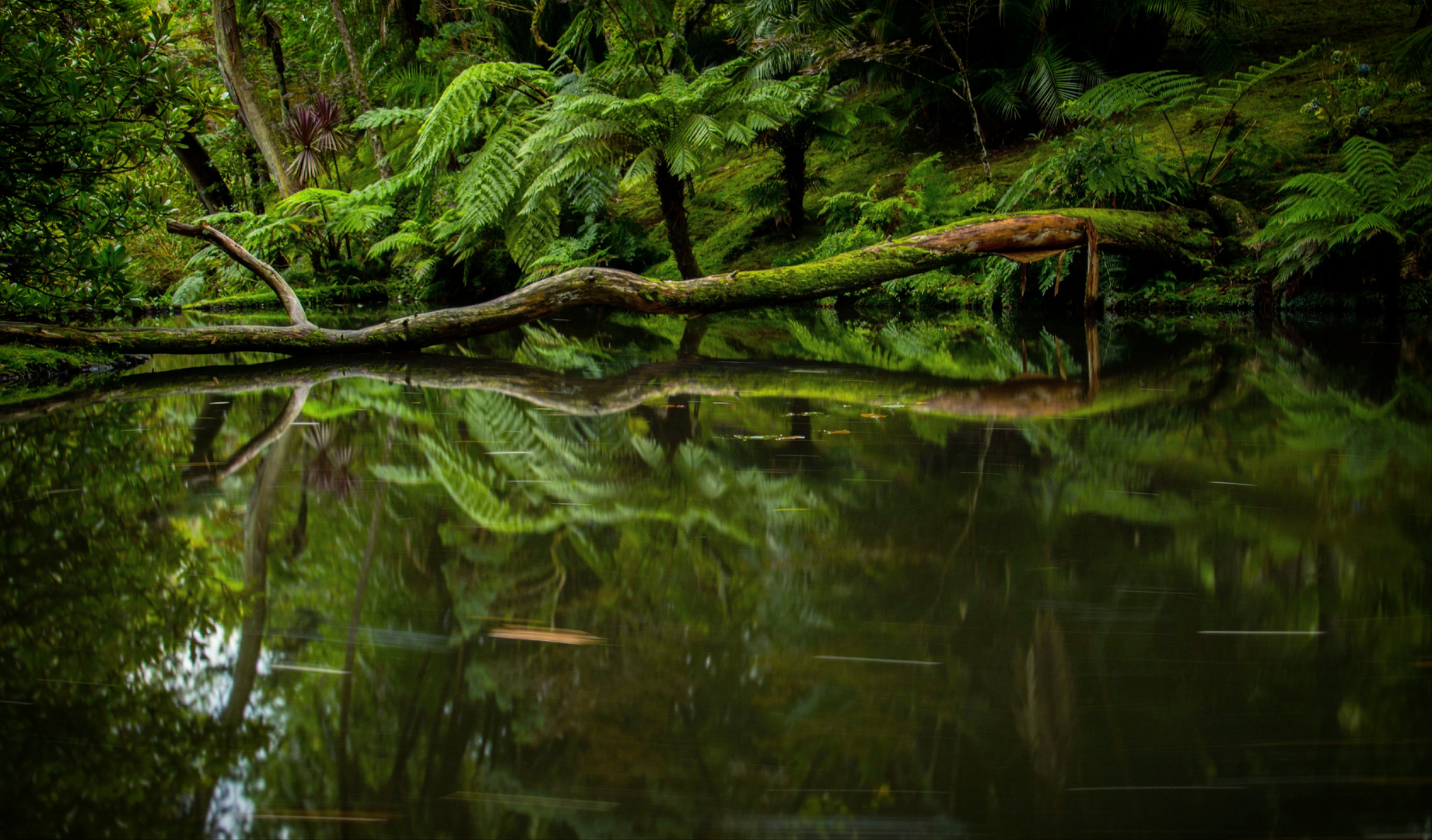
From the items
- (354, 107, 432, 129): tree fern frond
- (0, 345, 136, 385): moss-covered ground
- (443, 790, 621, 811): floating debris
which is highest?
(354, 107, 432, 129): tree fern frond

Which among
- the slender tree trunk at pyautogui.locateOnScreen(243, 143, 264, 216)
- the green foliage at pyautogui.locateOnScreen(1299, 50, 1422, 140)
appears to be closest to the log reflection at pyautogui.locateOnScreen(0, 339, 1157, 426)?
the green foliage at pyautogui.locateOnScreen(1299, 50, 1422, 140)

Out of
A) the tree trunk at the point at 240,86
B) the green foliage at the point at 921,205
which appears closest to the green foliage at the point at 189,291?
the tree trunk at the point at 240,86

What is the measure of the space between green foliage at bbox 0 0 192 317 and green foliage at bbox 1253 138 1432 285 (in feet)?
19.3

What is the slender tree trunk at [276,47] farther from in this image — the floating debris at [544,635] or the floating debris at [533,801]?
the floating debris at [533,801]

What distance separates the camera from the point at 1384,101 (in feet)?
20.5

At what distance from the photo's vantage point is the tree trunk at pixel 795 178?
8078 millimetres

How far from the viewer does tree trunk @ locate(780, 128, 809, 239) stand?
808cm

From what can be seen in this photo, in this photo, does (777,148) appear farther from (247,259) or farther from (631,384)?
(631,384)

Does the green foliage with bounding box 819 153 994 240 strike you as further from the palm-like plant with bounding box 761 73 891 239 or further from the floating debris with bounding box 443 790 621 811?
the floating debris with bounding box 443 790 621 811

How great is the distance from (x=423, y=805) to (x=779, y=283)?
465cm

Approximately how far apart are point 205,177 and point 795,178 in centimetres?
1243

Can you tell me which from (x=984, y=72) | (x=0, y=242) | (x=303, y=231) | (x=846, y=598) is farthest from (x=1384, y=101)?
(x=303, y=231)

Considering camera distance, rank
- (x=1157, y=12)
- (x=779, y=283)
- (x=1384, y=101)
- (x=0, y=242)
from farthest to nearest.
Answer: (x=1157, y=12) < (x=1384, y=101) < (x=779, y=283) < (x=0, y=242)

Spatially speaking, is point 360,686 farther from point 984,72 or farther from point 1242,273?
point 984,72
